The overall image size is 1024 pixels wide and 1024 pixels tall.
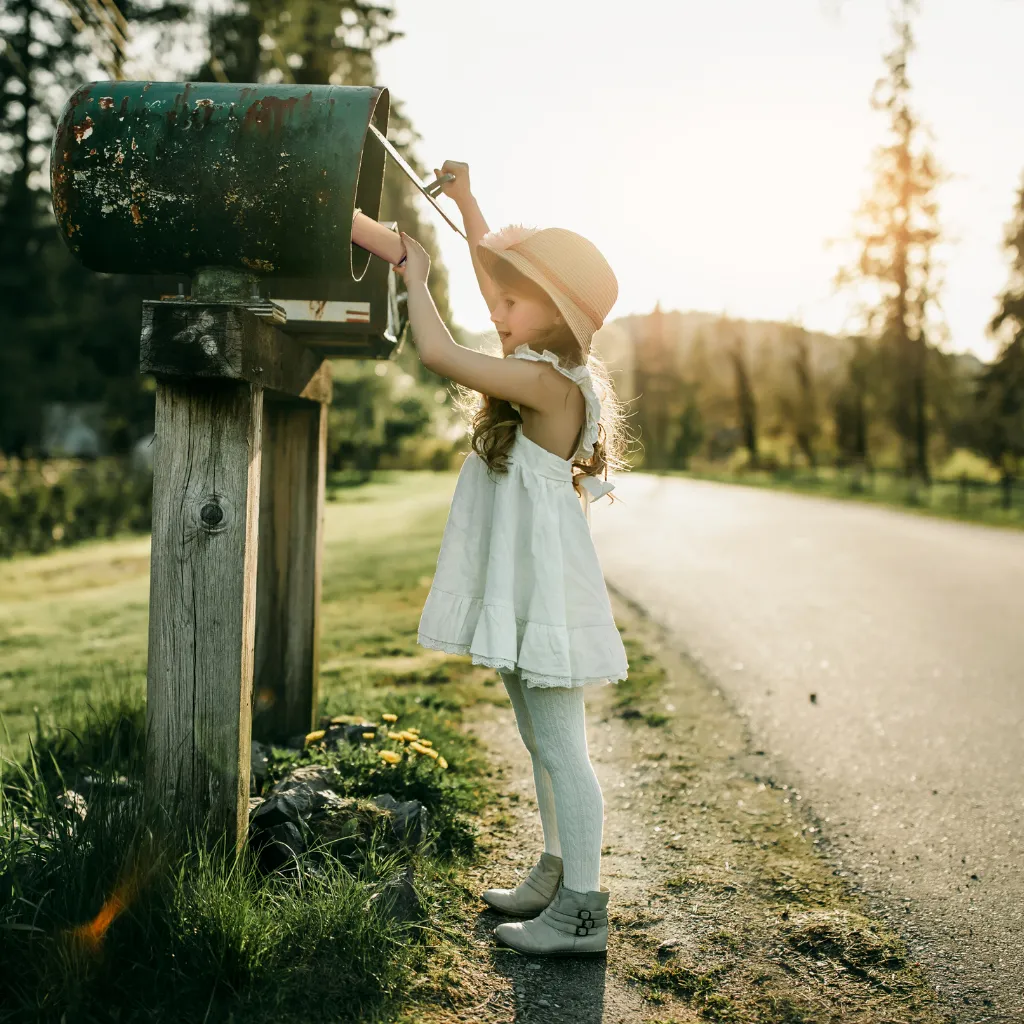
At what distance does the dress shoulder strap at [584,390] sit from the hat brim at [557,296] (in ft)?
0.28

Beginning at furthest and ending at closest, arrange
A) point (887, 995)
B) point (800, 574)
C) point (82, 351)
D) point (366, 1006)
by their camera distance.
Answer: point (82, 351)
point (800, 574)
point (887, 995)
point (366, 1006)

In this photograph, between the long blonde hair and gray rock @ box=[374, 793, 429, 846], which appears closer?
the long blonde hair

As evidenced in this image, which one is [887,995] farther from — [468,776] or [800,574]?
[800,574]

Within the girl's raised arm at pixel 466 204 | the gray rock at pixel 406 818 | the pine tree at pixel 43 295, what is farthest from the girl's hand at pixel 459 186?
the pine tree at pixel 43 295

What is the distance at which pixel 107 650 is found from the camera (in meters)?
7.53

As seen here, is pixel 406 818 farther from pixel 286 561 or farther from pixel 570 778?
pixel 286 561

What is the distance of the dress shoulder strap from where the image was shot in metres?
2.84

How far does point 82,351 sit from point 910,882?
28.1m

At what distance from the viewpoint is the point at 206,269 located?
2.91 m

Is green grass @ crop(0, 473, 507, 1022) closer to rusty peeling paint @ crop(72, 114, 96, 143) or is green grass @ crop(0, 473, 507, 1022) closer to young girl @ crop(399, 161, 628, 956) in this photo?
young girl @ crop(399, 161, 628, 956)

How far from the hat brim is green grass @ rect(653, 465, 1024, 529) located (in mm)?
18196

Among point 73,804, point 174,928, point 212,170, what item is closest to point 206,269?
point 212,170

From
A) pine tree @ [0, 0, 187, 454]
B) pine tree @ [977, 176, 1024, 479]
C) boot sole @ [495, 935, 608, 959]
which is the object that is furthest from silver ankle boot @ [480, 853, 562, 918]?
pine tree @ [977, 176, 1024, 479]

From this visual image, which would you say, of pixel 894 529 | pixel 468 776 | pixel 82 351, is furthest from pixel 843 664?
pixel 82 351
